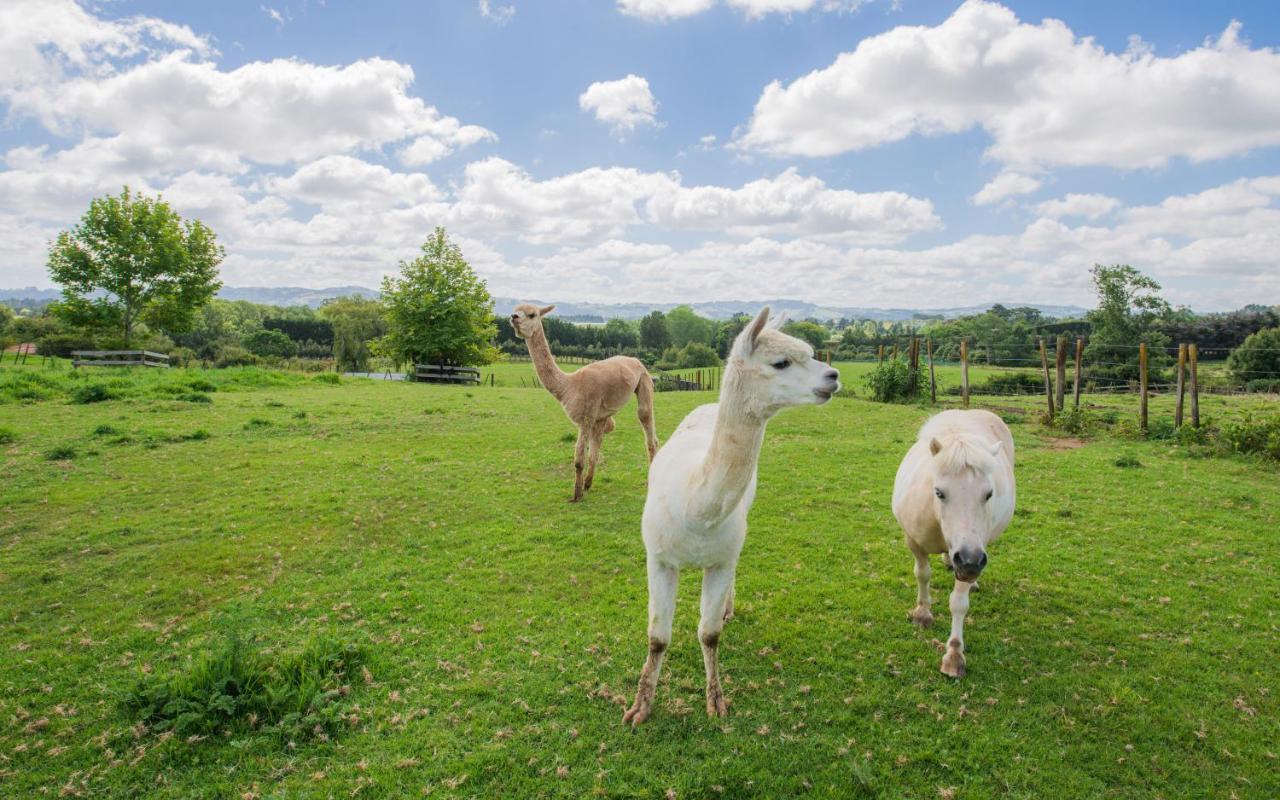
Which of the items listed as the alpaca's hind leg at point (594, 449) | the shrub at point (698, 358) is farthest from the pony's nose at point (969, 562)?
the shrub at point (698, 358)

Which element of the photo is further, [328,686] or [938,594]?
[938,594]

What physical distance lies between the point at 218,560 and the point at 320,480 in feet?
11.7

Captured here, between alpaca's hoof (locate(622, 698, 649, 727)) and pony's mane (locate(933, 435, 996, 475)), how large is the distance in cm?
293

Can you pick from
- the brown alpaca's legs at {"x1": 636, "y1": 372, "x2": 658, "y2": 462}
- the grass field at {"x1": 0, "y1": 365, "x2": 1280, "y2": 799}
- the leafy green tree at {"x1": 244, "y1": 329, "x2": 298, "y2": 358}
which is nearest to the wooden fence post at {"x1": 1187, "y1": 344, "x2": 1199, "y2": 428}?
the grass field at {"x1": 0, "y1": 365, "x2": 1280, "y2": 799}

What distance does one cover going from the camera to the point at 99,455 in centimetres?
1112

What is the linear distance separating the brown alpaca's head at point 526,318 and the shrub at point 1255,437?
1514 centimetres

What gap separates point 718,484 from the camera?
3748 mm

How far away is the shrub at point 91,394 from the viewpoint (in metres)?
16.6

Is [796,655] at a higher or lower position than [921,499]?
lower

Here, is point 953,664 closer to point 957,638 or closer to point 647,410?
point 957,638

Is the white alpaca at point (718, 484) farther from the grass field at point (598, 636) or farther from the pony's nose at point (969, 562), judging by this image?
the pony's nose at point (969, 562)

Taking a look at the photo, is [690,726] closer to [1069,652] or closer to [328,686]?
[328,686]

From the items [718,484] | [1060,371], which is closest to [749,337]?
[718,484]

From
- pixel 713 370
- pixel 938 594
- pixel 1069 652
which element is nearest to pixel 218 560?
pixel 938 594
